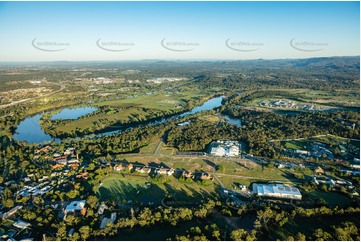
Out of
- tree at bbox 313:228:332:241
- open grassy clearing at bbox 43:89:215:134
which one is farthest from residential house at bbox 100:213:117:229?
open grassy clearing at bbox 43:89:215:134

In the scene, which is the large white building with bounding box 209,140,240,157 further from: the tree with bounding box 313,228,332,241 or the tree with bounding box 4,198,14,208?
the tree with bounding box 4,198,14,208

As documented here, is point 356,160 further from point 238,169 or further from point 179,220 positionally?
point 179,220


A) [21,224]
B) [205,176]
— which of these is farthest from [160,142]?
[21,224]

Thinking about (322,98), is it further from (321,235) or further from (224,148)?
(321,235)

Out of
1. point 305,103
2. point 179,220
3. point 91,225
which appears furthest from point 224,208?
point 305,103

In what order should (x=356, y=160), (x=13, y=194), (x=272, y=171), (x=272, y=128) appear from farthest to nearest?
(x=272, y=128), (x=356, y=160), (x=272, y=171), (x=13, y=194)

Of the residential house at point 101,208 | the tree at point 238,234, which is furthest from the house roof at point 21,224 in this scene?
→ the tree at point 238,234
